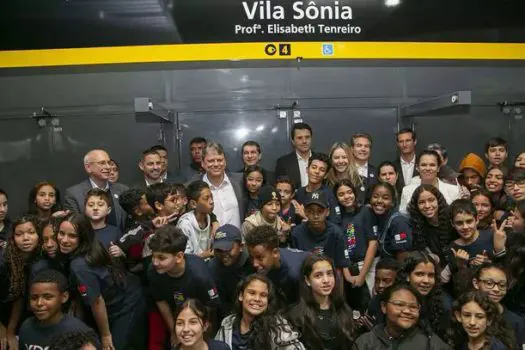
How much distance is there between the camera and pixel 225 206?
15.2 feet

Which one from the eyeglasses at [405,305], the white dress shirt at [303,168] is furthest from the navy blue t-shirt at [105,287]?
the white dress shirt at [303,168]

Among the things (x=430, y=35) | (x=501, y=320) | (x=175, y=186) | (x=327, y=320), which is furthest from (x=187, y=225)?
(x=430, y=35)

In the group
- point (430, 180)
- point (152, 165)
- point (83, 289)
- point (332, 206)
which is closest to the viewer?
point (83, 289)

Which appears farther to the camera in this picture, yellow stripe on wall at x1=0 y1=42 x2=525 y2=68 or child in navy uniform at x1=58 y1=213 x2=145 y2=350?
yellow stripe on wall at x1=0 y1=42 x2=525 y2=68

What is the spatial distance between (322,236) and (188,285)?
3.33ft

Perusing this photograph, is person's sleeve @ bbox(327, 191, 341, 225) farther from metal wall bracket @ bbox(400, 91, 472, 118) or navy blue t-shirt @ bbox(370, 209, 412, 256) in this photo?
metal wall bracket @ bbox(400, 91, 472, 118)

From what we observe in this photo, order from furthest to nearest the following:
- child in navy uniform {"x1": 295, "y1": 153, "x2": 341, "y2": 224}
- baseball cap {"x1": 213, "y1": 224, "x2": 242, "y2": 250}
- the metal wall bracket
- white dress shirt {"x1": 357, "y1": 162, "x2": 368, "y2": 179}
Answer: white dress shirt {"x1": 357, "y1": 162, "x2": 368, "y2": 179} < the metal wall bracket < child in navy uniform {"x1": 295, "y1": 153, "x2": 341, "y2": 224} < baseball cap {"x1": 213, "y1": 224, "x2": 242, "y2": 250}

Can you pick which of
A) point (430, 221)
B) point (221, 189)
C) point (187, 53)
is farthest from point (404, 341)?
point (187, 53)

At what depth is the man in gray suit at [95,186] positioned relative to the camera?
4570 millimetres

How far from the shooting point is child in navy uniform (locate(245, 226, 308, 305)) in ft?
11.6

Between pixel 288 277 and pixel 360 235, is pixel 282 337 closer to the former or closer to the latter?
pixel 288 277

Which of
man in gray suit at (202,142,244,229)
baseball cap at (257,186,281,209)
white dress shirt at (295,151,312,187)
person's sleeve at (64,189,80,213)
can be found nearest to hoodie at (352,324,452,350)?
baseball cap at (257,186,281,209)

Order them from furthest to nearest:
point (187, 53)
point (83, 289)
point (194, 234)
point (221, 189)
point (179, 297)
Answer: point (187, 53) → point (221, 189) → point (194, 234) → point (179, 297) → point (83, 289)

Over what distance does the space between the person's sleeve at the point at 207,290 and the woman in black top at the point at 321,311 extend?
1.58ft
